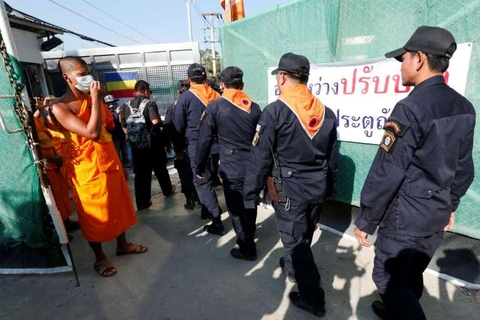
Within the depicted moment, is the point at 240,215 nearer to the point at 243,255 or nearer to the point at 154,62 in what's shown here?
the point at 243,255

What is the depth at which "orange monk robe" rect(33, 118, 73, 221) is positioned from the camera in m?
2.78

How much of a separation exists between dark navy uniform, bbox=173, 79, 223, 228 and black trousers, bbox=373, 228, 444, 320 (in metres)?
1.84

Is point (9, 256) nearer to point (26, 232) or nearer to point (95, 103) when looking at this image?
point (26, 232)

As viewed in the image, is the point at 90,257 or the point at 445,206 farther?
the point at 90,257

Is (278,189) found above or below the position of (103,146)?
below

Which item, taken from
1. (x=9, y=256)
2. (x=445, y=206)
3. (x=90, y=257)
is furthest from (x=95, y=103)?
(x=445, y=206)

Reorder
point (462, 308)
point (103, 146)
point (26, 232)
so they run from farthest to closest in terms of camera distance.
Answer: point (26, 232) → point (103, 146) → point (462, 308)

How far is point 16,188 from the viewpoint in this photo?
240 centimetres

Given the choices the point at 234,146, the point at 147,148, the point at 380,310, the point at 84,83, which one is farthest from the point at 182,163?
the point at 380,310

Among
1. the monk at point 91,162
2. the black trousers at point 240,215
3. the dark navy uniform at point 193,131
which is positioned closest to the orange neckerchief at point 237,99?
the black trousers at point 240,215

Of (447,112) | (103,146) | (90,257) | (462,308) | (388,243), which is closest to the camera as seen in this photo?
(447,112)

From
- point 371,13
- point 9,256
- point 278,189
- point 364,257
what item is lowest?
point 364,257

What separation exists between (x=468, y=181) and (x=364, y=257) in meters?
1.27

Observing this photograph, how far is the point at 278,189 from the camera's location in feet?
6.45
